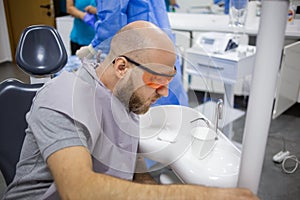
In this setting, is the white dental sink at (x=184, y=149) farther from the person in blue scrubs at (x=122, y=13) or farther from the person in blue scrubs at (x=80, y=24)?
the person in blue scrubs at (x=80, y=24)

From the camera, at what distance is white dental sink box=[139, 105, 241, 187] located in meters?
0.82

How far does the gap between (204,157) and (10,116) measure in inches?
23.6

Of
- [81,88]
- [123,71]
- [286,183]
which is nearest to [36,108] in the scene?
[81,88]

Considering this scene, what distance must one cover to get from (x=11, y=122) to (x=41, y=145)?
381 mm

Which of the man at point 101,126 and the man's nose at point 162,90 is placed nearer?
the man at point 101,126

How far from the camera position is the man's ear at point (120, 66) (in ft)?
2.24

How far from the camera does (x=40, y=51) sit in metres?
1.20

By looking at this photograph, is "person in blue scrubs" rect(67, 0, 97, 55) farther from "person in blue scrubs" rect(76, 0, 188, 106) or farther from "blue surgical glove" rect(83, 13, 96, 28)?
"person in blue scrubs" rect(76, 0, 188, 106)

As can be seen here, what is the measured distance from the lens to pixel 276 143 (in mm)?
2447

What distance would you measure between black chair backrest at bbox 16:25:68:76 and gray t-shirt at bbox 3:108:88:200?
0.46m

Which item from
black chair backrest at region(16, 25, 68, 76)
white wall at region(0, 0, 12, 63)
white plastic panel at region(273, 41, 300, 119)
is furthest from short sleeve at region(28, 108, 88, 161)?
white wall at region(0, 0, 12, 63)

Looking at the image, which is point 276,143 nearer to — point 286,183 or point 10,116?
point 286,183

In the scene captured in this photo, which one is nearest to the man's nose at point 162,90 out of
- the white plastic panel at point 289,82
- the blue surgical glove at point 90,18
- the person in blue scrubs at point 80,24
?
the blue surgical glove at point 90,18

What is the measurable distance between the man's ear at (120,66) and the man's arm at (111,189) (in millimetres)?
209
